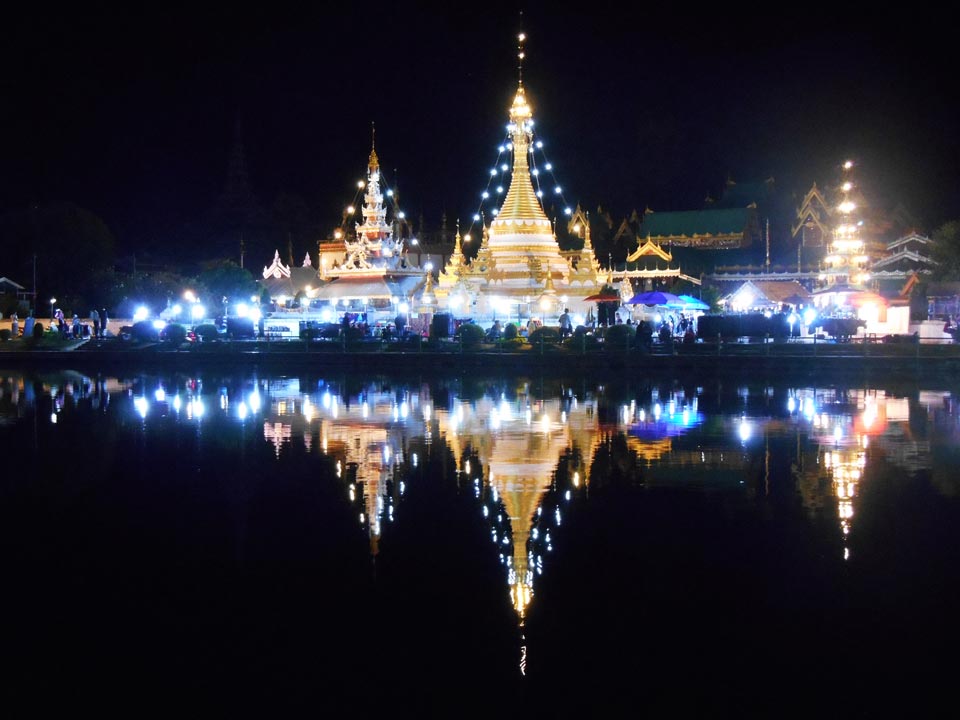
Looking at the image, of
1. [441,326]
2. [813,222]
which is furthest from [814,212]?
[441,326]

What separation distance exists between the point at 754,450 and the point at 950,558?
5.50 meters

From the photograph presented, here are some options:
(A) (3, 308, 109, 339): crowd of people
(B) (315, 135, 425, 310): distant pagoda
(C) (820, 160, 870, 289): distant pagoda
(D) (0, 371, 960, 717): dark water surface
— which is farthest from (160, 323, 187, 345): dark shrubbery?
(C) (820, 160, 870, 289): distant pagoda

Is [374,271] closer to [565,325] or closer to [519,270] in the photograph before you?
[519,270]

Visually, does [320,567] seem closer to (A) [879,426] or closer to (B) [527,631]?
(B) [527,631]

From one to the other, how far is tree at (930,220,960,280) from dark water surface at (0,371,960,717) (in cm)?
2909

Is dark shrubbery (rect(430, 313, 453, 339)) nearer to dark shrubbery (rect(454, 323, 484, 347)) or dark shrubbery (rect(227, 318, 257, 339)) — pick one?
dark shrubbery (rect(454, 323, 484, 347))

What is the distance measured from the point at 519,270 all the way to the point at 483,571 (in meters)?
31.5

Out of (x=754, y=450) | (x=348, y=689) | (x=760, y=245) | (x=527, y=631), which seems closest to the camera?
(x=348, y=689)

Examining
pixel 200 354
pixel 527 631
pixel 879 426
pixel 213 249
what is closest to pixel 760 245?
pixel 213 249

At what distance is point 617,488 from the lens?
37.1 ft

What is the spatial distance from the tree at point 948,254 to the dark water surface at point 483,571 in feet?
95.4

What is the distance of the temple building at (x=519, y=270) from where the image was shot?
38875mm

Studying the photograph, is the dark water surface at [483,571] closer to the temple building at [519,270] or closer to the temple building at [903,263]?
the temple building at [519,270]

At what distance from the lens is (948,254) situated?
1698 inches
